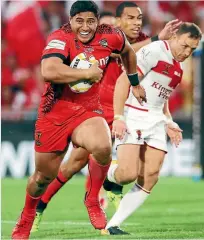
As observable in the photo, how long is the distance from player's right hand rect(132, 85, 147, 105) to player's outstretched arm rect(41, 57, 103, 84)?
3.49ft

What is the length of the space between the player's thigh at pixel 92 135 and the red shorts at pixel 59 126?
70 mm

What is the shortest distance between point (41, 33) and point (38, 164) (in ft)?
36.6

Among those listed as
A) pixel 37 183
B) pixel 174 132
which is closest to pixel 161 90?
pixel 174 132

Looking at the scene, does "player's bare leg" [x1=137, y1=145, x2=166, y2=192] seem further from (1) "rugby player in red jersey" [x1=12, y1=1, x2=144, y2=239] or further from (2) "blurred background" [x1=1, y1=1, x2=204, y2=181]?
(2) "blurred background" [x1=1, y1=1, x2=204, y2=181]

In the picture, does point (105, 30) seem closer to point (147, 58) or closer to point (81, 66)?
point (81, 66)

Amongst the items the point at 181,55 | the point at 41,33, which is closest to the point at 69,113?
the point at 181,55

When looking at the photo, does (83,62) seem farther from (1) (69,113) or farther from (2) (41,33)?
(2) (41,33)

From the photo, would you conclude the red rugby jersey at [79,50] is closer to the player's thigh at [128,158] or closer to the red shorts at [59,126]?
the red shorts at [59,126]

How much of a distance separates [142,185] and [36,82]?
9718 millimetres

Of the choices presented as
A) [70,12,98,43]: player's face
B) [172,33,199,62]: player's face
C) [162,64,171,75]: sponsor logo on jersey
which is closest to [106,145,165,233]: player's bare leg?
[162,64,171,75]: sponsor logo on jersey

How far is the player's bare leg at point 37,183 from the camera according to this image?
8.12 m

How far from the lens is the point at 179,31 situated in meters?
9.02

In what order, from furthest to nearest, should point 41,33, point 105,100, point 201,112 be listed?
point 41,33 → point 201,112 → point 105,100

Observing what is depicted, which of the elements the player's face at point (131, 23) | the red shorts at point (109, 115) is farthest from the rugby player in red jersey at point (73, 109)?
the red shorts at point (109, 115)
